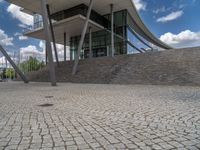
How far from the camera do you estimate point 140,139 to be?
12.4 feet

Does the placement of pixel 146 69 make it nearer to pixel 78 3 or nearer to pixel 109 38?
pixel 78 3

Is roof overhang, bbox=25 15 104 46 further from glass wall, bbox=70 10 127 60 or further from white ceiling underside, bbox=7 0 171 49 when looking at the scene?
white ceiling underside, bbox=7 0 171 49

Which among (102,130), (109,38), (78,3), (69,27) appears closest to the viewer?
(102,130)

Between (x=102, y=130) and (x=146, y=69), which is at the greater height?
(x=146, y=69)

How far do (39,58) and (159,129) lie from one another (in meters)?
75.2

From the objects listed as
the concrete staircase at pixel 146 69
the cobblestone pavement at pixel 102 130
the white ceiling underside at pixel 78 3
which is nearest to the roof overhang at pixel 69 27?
the white ceiling underside at pixel 78 3

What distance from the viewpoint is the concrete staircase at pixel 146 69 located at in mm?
16109

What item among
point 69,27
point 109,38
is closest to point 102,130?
point 69,27

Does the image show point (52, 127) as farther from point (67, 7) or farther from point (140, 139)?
point (67, 7)

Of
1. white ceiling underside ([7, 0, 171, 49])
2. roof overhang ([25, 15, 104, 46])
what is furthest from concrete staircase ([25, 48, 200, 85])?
white ceiling underside ([7, 0, 171, 49])

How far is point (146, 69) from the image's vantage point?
19.1 meters

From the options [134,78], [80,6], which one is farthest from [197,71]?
[80,6]

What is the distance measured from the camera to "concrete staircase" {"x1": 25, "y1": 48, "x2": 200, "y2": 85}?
1611 cm

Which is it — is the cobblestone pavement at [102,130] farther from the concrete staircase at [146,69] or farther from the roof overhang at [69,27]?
the roof overhang at [69,27]
